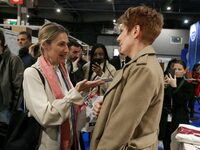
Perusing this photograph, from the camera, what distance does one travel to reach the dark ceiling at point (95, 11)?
45.2ft

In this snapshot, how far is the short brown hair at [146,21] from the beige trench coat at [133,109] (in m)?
0.07

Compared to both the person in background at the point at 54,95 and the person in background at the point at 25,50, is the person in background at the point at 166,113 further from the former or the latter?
the person in background at the point at 54,95

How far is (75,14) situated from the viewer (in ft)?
58.0

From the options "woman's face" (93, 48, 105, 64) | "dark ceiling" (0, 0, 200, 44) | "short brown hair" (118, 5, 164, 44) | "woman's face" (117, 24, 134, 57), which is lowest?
"woman's face" (93, 48, 105, 64)

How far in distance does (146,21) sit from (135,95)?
0.39 metres

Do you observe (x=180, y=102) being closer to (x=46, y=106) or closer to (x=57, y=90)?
(x=57, y=90)

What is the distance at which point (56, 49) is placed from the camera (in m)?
1.83

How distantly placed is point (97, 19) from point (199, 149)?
1629 centimetres

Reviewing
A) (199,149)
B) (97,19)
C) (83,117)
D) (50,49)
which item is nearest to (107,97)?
(83,117)

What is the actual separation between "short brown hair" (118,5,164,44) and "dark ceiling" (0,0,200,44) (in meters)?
11.8

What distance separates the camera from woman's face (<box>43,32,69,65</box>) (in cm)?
183

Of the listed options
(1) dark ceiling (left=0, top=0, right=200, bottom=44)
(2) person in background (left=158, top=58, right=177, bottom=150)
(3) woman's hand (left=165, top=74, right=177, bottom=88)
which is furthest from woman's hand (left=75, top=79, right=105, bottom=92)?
(1) dark ceiling (left=0, top=0, right=200, bottom=44)

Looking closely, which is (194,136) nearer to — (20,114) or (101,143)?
(101,143)

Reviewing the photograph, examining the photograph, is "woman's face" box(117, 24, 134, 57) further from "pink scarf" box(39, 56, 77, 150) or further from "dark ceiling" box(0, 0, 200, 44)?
"dark ceiling" box(0, 0, 200, 44)
